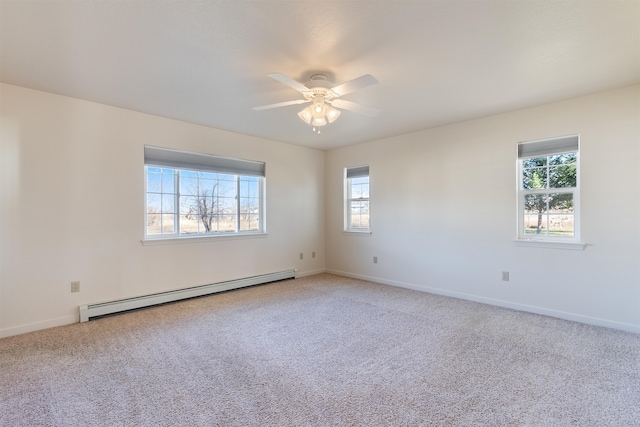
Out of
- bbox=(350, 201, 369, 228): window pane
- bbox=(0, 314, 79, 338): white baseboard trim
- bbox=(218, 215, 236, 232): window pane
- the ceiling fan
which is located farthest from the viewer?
bbox=(350, 201, 369, 228): window pane

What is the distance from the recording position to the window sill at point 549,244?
327cm

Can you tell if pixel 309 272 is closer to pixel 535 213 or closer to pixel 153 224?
pixel 153 224

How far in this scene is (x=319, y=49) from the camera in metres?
2.27

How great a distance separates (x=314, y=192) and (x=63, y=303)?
156 inches

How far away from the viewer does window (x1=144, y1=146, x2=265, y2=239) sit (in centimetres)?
395

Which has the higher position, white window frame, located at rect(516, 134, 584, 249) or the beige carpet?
white window frame, located at rect(516, 134, 584, 249)

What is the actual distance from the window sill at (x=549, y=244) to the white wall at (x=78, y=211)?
13.1 ft

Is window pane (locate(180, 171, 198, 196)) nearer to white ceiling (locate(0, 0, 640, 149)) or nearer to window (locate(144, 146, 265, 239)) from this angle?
window (locate(144, 146, 265, 239))

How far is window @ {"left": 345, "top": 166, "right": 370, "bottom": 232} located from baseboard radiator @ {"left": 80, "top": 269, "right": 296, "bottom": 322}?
1.51m

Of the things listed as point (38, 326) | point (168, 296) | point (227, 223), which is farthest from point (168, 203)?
point (38, 326)

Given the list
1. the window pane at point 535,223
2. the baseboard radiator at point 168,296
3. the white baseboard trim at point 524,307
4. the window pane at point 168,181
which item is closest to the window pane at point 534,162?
the window pane at point 535,223

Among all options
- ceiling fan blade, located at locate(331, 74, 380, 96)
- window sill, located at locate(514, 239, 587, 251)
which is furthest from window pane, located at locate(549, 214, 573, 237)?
ceiling fan blade, located at locate(331, 74, 380, 96)

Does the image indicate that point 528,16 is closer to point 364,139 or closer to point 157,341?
point 364,139

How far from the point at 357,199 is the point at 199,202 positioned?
8.87ft
